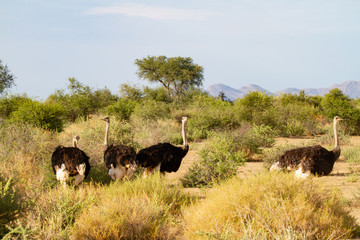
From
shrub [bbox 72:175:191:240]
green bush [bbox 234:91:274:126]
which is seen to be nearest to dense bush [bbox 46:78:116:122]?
green bush [bbox 234:91:274:126]

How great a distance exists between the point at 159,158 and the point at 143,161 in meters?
0.32

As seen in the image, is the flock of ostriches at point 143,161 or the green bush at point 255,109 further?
the green bush at point 255,109

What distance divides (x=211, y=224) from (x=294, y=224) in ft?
2.79

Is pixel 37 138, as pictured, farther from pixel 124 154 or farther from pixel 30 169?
pixel 124 154

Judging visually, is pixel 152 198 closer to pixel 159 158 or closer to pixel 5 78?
pixel 159 158

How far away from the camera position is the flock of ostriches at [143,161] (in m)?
6.66

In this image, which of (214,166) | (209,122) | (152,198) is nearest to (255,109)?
(209,122)

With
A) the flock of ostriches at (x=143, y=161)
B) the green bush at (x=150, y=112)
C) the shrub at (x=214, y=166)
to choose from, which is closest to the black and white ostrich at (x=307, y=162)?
the flock of ostriches at (x=143, y=161)

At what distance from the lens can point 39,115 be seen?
12250mm

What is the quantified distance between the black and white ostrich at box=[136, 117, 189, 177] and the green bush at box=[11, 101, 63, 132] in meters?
5.33

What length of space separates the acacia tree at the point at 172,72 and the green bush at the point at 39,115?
29807 mm

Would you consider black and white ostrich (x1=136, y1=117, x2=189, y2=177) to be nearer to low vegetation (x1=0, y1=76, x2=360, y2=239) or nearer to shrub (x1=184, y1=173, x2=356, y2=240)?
low vegetation (x1=0, y1=76, x2=360, y2=239)

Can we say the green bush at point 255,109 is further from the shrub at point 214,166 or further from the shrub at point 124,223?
the shrub at point 124,223

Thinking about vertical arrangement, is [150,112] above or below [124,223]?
above
